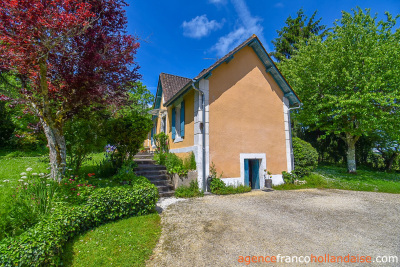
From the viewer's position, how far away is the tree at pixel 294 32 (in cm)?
1984

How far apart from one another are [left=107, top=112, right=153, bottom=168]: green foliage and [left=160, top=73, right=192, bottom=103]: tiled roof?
5222 millimetres

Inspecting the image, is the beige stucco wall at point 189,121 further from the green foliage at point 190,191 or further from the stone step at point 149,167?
the green foliage at point 190,191

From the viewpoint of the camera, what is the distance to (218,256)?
3.31 meters

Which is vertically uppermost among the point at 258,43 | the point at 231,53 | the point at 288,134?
the point at 258,43

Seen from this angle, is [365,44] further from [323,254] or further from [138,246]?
[138,246]

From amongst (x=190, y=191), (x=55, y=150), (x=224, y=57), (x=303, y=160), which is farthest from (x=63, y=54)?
(x=303, y=160)

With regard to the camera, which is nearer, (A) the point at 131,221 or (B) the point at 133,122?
(A) the point at 131,221

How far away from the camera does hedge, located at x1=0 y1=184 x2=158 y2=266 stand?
2720 millimetres

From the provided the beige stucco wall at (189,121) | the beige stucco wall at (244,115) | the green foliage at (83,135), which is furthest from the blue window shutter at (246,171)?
the green foliage at (83,135)

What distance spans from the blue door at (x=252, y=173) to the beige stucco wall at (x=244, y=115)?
2.00 feet

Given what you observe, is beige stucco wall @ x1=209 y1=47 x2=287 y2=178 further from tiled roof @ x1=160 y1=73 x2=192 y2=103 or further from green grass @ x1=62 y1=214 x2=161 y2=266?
tiled roof @ x1=160 y1=73 x2=192 y2=103

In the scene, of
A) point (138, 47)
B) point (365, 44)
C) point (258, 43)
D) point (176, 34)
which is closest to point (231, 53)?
point (258, 43)

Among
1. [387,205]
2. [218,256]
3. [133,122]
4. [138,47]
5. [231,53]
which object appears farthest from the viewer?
[231,53]

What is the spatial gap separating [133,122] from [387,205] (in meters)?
9.95
